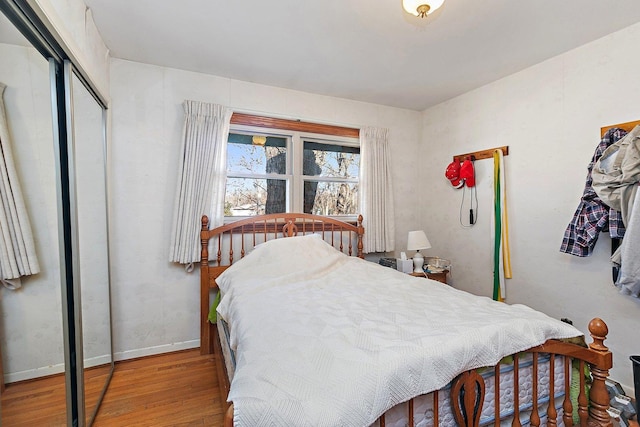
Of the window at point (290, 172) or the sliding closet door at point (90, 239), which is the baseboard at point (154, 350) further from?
the window at point (290, 172)

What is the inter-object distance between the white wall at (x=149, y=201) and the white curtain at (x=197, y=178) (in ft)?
0.40

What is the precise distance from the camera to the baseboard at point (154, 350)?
2.39 metres

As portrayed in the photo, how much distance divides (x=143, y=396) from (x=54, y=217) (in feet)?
4.37

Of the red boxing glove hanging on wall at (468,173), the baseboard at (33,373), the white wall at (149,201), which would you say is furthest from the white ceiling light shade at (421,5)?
the baseboard at (33,373)

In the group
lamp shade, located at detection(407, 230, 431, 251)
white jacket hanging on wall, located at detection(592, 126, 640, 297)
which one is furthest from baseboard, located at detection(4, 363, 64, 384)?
white jacket hanging on wall, located at detection(592, 126, 640, 297)

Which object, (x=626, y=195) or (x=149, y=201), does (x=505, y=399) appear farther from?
(x=149, y=201)

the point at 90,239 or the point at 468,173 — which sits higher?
the point at 468,173

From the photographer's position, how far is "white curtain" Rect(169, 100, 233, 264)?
2.47 metres

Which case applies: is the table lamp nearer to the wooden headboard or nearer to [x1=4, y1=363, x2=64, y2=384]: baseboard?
the wooden headboard

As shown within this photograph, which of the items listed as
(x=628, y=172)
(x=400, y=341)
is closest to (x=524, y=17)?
(x=628, y=172)

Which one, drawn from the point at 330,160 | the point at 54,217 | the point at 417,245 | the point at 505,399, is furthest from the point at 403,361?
the point at 330,160

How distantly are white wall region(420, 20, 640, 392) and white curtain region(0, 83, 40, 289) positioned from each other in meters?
3.18

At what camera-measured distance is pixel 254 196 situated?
9.53 ft

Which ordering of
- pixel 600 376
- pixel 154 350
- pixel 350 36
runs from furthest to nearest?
pixel 154 350 < pixel 350 36 < pixel 600 376
